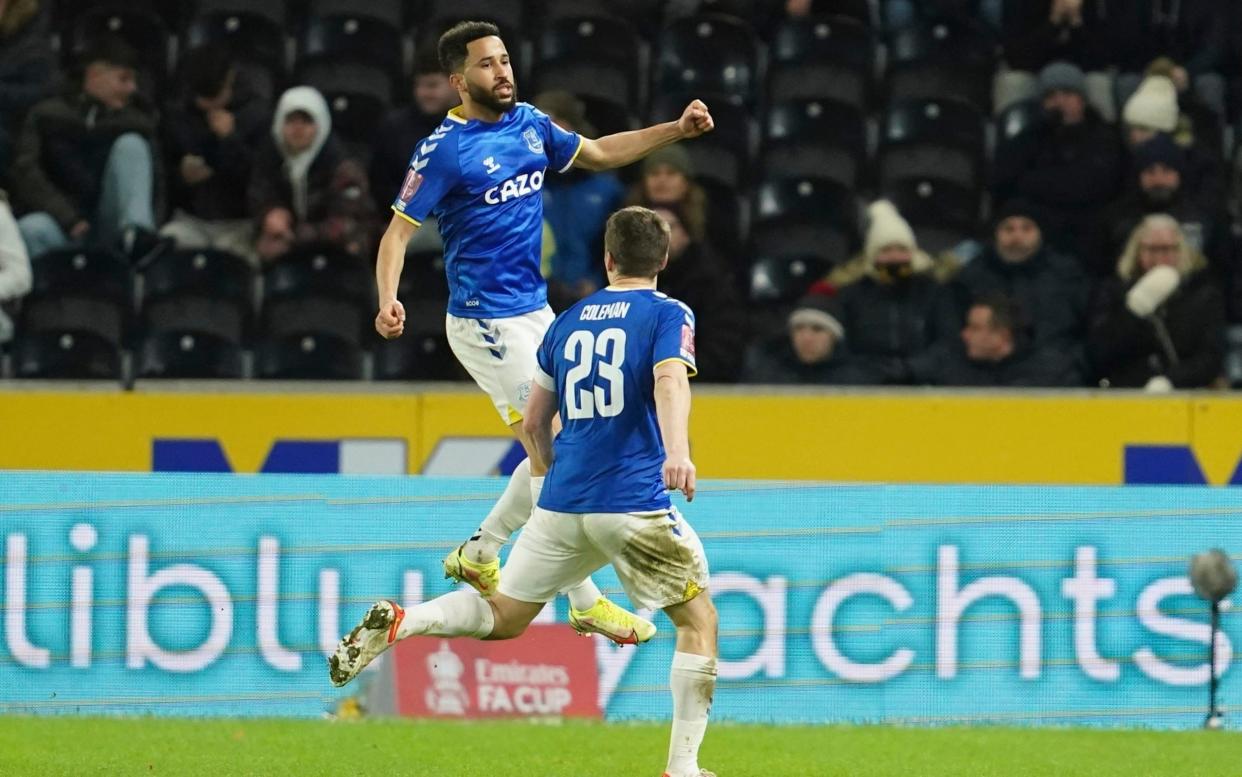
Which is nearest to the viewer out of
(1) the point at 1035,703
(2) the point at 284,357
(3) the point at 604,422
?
(3) the point at 604,422

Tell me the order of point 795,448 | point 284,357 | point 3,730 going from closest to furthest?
point 3,730 < point 795,448 < point 284,357

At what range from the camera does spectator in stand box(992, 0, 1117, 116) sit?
14.0m

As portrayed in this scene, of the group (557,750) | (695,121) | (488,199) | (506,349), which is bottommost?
(557,750)

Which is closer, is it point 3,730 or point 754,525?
point 3,730

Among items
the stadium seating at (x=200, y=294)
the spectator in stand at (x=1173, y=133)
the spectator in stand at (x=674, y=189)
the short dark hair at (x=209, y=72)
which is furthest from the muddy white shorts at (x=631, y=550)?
the short dark hair at (x=209, y=72)

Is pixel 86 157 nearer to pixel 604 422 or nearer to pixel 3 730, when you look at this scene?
pixel 3 730

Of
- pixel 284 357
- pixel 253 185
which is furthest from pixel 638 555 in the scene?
pixel 253 185

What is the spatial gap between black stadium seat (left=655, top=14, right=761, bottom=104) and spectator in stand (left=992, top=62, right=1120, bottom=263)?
1748 millimetres

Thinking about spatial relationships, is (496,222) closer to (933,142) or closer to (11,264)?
(11,264)

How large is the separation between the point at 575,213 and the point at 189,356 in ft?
7.58

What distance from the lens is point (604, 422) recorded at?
7.63m

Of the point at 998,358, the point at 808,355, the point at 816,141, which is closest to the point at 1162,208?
the point at 998,358

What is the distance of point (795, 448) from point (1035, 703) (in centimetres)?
187

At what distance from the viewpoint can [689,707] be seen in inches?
303
